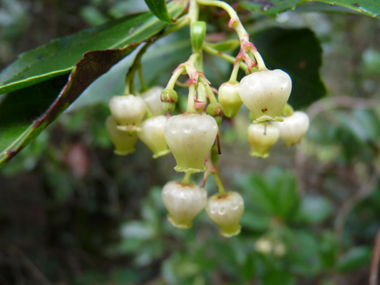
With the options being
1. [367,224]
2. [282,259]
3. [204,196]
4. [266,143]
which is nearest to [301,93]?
[266,143]

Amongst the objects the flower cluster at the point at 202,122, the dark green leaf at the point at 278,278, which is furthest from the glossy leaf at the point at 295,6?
the dark green leaf at the point at 278,278

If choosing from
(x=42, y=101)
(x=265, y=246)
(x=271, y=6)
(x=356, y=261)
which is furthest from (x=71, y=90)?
(x=356, y=261)

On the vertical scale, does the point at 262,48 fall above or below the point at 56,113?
below

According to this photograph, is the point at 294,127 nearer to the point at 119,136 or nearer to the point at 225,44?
the point at 225,44

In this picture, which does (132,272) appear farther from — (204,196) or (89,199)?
(204,196)

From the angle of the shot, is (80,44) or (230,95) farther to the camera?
(80,44)

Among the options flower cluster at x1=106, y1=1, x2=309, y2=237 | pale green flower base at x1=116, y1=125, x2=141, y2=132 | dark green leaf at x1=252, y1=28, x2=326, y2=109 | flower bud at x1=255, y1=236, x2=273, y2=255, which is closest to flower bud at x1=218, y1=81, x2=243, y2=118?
flower cluster at x1=106, y1=1, x2=309, y2=237
